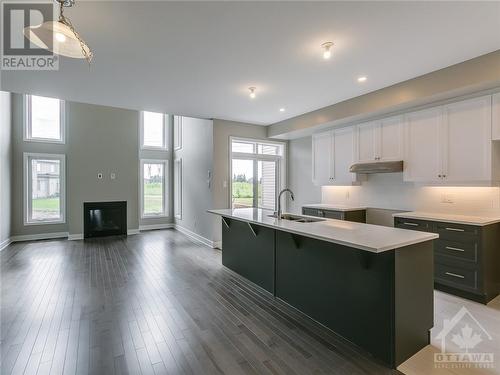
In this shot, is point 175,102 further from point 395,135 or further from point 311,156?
point 395,135

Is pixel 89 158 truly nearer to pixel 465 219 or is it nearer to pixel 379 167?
pixel 379 167

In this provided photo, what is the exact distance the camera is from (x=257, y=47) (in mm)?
2625

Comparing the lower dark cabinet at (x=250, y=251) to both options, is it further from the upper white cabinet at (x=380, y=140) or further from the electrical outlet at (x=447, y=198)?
the electrical outlet at (x=447, y=198)

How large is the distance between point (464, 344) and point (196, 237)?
5.30 metres

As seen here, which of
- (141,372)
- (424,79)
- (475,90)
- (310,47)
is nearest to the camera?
(141,372)

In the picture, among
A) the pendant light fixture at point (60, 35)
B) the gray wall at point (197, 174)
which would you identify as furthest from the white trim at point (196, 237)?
the pendant light fixture at point (60, 35)

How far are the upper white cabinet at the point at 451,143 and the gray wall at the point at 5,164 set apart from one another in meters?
7.82

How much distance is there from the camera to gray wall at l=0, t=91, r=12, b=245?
5.43 m

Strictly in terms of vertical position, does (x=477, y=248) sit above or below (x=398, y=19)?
below

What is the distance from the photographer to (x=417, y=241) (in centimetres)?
198

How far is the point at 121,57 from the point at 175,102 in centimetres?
160

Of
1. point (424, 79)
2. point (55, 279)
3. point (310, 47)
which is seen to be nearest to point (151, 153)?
point (55, 279)

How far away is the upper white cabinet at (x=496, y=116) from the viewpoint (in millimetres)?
2943

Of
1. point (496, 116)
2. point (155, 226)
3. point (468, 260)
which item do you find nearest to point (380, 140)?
point (496, 116)
